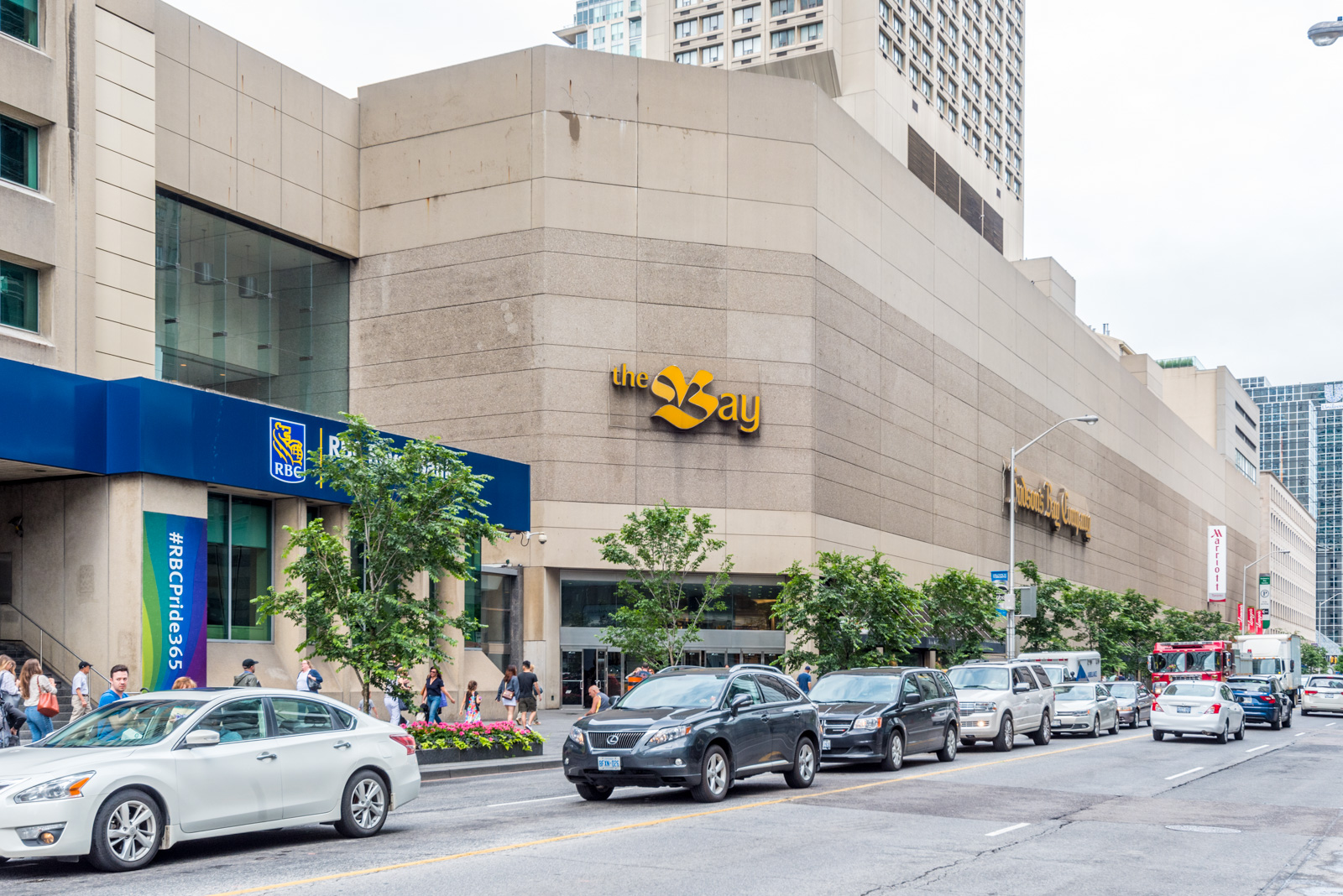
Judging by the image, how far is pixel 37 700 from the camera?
16859mm

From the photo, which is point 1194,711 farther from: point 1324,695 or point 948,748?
point 1324,695

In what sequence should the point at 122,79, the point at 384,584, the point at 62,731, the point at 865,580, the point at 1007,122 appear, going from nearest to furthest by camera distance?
1. the point at 62,731
2. the point at 384,584
3. the point at 122,79
4. the point at 865,580
5. the point at 1007,122

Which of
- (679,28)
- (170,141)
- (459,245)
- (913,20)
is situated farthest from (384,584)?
(679,28)

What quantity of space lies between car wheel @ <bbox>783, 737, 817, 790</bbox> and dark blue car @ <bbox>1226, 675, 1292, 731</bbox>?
2643 cm

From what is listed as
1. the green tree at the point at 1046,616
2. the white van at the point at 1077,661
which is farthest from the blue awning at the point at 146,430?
the green tree at the point at 1046,616

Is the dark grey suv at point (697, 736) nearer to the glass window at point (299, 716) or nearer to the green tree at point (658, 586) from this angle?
the glass window at point (299, 716)

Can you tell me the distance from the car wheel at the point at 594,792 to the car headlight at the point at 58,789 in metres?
6.97

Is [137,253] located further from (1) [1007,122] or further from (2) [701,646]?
(1) [1007,122]

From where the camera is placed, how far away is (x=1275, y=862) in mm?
12344

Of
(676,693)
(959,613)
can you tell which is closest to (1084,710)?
(959,613)

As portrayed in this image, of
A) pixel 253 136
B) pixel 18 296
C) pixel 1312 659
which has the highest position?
pixel 253 136

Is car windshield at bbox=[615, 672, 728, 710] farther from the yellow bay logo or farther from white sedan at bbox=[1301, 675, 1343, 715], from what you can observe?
white sedan at bbox=[1301, 675, 1343, 715]

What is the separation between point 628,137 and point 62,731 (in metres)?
38.6

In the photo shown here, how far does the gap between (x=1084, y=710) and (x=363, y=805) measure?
85.6 ft
